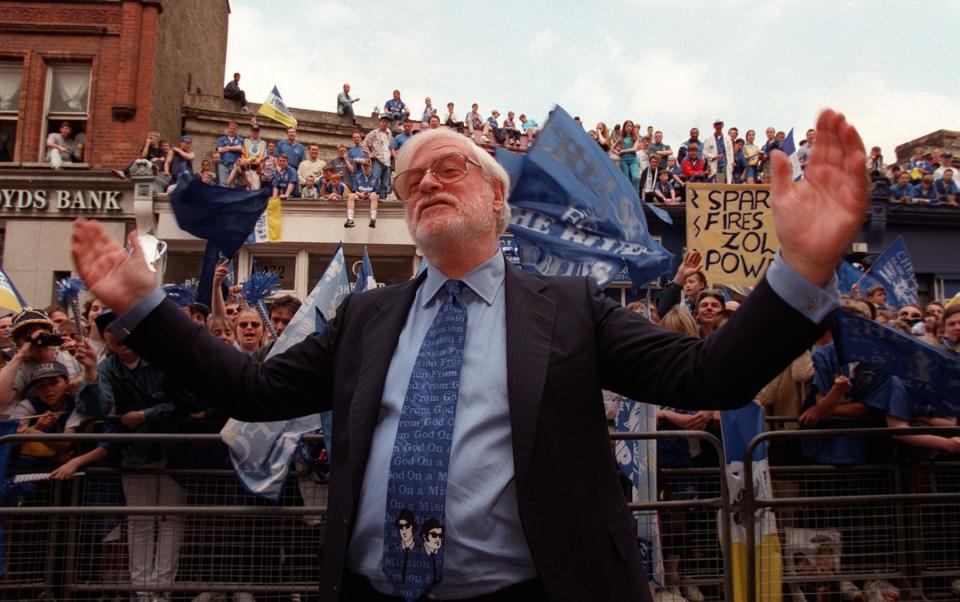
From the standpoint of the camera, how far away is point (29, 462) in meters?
5.11

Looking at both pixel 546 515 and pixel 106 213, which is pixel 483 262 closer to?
pixel 546 515

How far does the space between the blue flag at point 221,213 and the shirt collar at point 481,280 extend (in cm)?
547

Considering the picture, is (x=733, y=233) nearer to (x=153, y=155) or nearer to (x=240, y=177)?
(x=240, y=177)

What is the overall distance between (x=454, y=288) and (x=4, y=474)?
3975mm

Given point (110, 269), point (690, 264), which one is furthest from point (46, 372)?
point (690, 264)

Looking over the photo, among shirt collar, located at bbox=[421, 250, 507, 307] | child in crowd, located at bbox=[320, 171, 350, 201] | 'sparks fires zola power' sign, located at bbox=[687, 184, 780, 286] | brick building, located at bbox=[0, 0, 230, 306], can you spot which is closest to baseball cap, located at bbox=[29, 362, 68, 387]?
shirt collar, located at bbox=[421, 250, 507, 307]

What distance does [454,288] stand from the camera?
7.56 ft

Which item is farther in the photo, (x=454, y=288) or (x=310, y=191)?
(x=310, y=191)

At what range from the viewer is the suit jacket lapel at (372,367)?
2.11m

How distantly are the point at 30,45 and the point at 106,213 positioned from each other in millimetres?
4709

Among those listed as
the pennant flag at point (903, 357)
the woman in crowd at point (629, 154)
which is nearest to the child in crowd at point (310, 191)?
the woman in crowd at point (629, 154)

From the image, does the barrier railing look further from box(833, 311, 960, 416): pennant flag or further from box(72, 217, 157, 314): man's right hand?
box(72, 217, 157, 314): man's right hand

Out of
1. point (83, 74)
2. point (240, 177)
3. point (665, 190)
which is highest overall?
point (83, 74)

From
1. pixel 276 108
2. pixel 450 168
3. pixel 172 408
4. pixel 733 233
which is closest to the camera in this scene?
pixel 450 168
